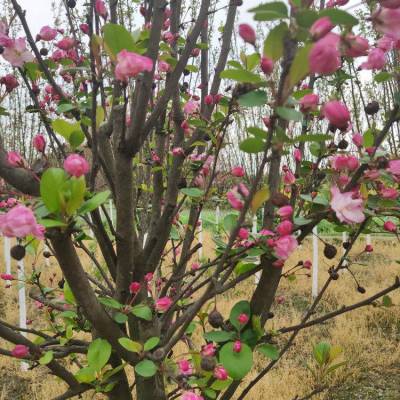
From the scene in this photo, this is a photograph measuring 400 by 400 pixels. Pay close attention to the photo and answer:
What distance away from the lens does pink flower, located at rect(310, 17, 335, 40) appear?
40 cm

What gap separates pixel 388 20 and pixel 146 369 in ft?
2.01

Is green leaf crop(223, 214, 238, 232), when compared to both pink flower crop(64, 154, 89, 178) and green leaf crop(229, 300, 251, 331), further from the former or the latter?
pink flower crop(64, 154, 89, 178)

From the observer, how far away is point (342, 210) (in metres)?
0.66

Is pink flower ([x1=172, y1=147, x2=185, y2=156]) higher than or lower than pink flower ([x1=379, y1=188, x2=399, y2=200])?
lower

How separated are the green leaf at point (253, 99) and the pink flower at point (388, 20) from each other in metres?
0.15

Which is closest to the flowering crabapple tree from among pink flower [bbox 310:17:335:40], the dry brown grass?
pink flower [bbox 310:17:335:40]

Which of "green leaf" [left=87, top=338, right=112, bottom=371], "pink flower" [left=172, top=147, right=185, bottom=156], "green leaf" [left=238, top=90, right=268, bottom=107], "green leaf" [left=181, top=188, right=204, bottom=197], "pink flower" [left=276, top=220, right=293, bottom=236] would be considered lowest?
"green leaf" [left=87, top=338, right=112, bottom=371]

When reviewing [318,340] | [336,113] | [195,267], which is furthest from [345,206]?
[318,340]

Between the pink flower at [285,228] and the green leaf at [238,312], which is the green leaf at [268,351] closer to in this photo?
the green leaf at [238,312]

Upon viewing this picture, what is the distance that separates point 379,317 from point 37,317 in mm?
2702

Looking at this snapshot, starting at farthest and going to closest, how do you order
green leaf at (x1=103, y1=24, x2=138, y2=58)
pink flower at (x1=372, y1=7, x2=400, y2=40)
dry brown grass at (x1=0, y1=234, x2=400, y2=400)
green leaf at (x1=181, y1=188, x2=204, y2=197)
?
dry brown grass at (x1=0, y1=234, x2=400, y2=400)
green leaf at (x1=181, y1=188, x2=204, y2=197)
green leaf at (x1=103, y1=24, x2=138, y2=58)
pink flower at (x1=372, y1=7, x2=400, y2=40)

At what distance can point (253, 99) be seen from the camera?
52cm

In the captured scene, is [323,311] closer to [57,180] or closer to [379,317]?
[379,317]

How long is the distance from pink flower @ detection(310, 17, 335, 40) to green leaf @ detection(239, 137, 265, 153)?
186 mm
